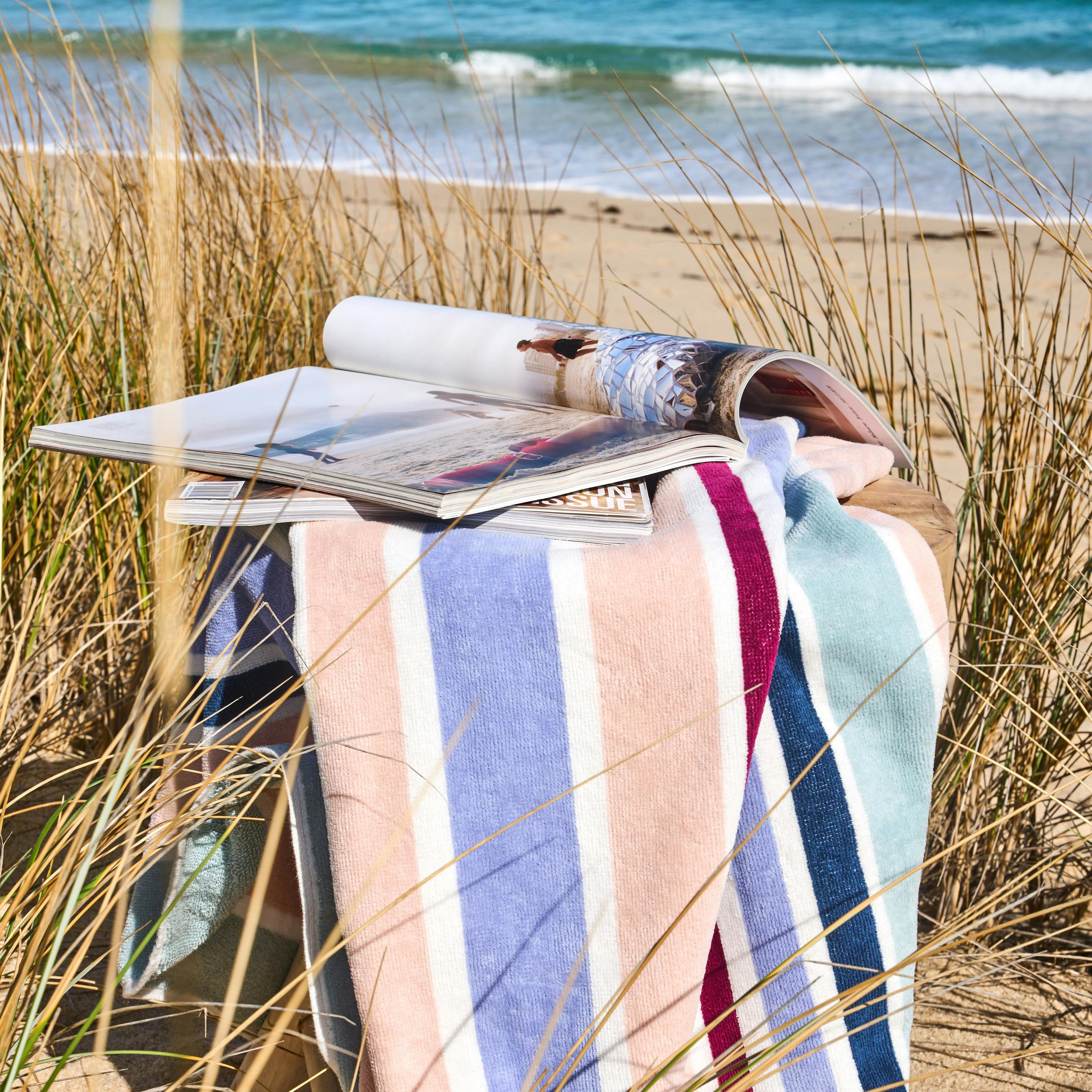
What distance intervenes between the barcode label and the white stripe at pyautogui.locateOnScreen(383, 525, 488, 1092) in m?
0.14

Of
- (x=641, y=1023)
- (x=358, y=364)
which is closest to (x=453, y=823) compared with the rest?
(x=641, y=1023)

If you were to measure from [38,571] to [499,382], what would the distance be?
0.76 meters

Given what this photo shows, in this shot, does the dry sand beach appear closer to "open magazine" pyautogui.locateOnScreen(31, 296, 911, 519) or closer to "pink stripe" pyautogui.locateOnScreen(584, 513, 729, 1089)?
"open magazine" pyautogui.locateOnScreen(31, 296, 911, 519)

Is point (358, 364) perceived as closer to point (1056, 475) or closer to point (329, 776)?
point (329, 776)

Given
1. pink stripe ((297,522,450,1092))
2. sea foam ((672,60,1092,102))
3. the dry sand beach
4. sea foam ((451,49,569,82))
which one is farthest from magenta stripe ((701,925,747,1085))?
sea foam ((451,49,569,82))

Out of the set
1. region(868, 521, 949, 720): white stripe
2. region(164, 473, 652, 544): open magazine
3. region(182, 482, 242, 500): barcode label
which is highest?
region(182, 482, 242, 500): barcode label

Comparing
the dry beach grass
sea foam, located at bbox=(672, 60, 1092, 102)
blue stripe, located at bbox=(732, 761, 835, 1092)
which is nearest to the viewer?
blue stripe, located at bbox=(732, 761, 835, 1092)

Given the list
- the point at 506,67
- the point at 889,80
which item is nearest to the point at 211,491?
the point at 889,80

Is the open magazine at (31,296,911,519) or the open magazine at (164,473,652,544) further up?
the open magazine at (31,296,911,519)

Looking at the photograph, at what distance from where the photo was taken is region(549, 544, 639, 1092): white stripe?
78cm

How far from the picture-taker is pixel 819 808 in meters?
0.87

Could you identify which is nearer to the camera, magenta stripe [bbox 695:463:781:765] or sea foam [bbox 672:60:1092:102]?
Result: magenta stripe [bbox 695:463:781:765]

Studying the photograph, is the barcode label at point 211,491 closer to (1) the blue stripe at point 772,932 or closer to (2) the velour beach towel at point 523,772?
(2) the velour beach towel at point 523,772

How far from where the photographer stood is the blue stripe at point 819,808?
0.86 meters
